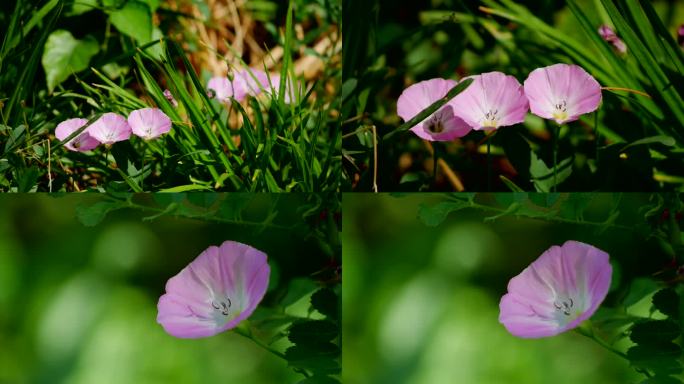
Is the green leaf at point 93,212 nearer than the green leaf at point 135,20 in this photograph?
Yes

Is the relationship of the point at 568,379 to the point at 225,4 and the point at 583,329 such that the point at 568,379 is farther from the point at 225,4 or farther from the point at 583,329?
the point at 225,4

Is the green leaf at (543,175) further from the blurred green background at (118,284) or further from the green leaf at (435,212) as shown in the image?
the blurred green background at (118,284)

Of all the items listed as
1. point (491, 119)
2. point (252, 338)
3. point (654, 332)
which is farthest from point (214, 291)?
point (654, 332)

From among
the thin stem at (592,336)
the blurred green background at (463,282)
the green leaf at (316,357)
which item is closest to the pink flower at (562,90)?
the blurred green background at (463,282)

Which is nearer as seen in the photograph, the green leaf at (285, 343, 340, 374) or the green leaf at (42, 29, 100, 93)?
the green leaf at (285, 343, 340, 374)

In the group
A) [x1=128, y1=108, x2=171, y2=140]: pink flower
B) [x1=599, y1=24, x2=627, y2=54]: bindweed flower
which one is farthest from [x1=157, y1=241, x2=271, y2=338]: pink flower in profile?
[x1=599, y1=24, x2=627, y2=54]: bindweed flower

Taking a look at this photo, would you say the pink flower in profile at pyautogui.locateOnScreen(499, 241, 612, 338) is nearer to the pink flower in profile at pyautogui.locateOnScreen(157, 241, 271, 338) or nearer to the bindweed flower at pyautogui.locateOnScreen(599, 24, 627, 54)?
the pink flower in profile at pyautogui.locateOnScreen(157, 241, 271, 338)

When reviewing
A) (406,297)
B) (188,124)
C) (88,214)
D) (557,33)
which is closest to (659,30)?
(557,33)

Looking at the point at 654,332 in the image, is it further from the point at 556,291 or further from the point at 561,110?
the point at 561,110
